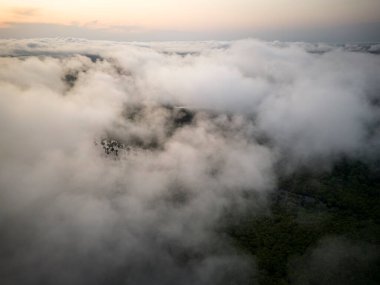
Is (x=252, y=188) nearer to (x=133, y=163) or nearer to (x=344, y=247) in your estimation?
(x=344, y=247)

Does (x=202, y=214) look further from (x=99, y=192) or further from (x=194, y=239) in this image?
(x=99, y=192)

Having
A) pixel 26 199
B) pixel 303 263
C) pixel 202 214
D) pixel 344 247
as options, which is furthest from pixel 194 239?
pixel 26 199

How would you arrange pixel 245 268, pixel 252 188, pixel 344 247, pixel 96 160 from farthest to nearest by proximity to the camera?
pixel 96 160 < pixel 252 188 < pixel 344 247 < pixel 245 268

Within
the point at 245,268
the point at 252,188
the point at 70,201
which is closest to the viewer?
the point at 245,268

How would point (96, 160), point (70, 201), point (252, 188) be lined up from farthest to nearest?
point (96, 160) < point (252, 188) < point (70, 201)

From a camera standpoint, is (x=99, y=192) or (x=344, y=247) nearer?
(x=344, y=247)

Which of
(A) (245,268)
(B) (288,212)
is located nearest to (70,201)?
(A) (245,268)
